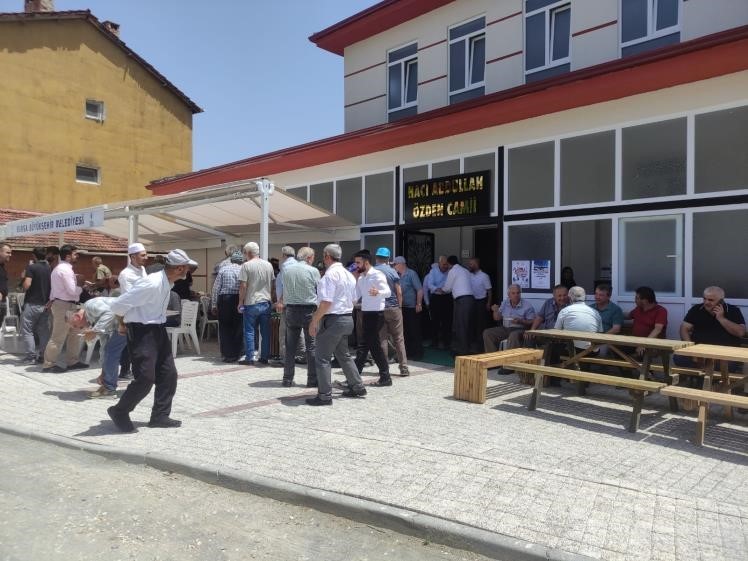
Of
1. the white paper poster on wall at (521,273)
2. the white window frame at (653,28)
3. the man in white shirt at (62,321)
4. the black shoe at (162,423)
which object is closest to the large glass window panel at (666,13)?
the white window frame at (653,28)

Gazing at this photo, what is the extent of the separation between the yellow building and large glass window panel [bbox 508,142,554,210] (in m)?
18.9

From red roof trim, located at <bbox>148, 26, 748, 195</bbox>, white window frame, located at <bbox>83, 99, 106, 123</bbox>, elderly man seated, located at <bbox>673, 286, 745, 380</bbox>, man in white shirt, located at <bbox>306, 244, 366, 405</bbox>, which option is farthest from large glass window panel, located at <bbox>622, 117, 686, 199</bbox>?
white window frame, located at <bbox>83, 99, 106, 123</bbox>

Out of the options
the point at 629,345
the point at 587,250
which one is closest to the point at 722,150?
the point at 587,250

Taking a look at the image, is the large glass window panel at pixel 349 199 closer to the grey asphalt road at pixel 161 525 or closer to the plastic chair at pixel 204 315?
the plastic chair at pixel 204 315

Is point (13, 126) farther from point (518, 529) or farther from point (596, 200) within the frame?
point (518, 529)

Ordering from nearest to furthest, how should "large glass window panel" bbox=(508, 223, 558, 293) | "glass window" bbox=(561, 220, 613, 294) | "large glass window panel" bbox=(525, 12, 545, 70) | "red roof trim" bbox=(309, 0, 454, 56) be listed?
"glass window" bbox=(561, 220, 613, 294) → "large glass window panel" bbox=(508, 223, 558, 293) → "large glass window panel" bbox=(525, 12, 545, 70) → "red roof trim" bbox=(309, 0, 454, 56)

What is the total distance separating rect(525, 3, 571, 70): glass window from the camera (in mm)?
10478

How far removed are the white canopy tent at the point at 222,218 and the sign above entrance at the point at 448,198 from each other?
1.49 meters

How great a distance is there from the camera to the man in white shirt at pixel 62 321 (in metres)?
8.36

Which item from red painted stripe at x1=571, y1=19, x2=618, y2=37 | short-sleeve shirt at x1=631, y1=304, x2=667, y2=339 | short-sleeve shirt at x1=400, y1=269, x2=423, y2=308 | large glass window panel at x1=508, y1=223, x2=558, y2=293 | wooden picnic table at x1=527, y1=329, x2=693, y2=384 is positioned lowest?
wooden picnic table at x1=527, y1=329, x2=693, y2=384

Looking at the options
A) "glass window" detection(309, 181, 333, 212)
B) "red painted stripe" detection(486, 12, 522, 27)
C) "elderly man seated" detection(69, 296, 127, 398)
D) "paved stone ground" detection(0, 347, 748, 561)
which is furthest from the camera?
"glass window" detection(309, 181, 333, 212)

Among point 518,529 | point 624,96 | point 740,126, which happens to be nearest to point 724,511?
point 518,529

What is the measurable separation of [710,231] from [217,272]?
6.90 metres

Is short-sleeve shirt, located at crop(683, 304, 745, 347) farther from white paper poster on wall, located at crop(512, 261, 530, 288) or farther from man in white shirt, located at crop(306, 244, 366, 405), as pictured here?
man in white shirt, located at crop(306, 244, 366, 405)
